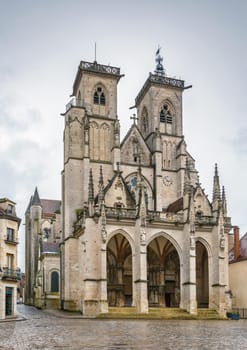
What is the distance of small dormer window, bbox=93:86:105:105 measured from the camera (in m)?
53.5

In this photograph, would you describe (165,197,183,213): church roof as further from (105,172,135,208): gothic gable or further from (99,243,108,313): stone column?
(99,243,108,313): stone column

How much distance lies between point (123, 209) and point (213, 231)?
28.0 feet

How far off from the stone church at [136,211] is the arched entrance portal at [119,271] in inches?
3.6

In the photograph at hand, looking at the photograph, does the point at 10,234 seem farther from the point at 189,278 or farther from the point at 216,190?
the point at 216,190

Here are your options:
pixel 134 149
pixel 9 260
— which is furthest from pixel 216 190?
pixel 9 260

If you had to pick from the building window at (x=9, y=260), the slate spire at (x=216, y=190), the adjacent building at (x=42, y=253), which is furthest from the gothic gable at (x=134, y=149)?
the building window at (x=9, y=260)

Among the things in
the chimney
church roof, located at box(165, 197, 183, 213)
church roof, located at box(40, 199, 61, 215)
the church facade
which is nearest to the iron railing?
the church facade

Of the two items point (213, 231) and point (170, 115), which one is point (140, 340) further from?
point (170, 115)

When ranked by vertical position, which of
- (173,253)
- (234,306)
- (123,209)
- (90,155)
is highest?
(90,155)

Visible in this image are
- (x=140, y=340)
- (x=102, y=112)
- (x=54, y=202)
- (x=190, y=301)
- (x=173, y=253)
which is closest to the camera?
(x=140, y=340)

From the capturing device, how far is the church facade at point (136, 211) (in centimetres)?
4153

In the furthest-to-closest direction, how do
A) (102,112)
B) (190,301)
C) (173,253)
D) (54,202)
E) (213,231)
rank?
1. (54,202)
2. (102,112)
3. (173,253)
4. (213,231)
5. (190,301)

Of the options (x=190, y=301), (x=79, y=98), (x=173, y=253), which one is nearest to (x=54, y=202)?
(x=79, y=98)

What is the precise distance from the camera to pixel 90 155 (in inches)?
1993
